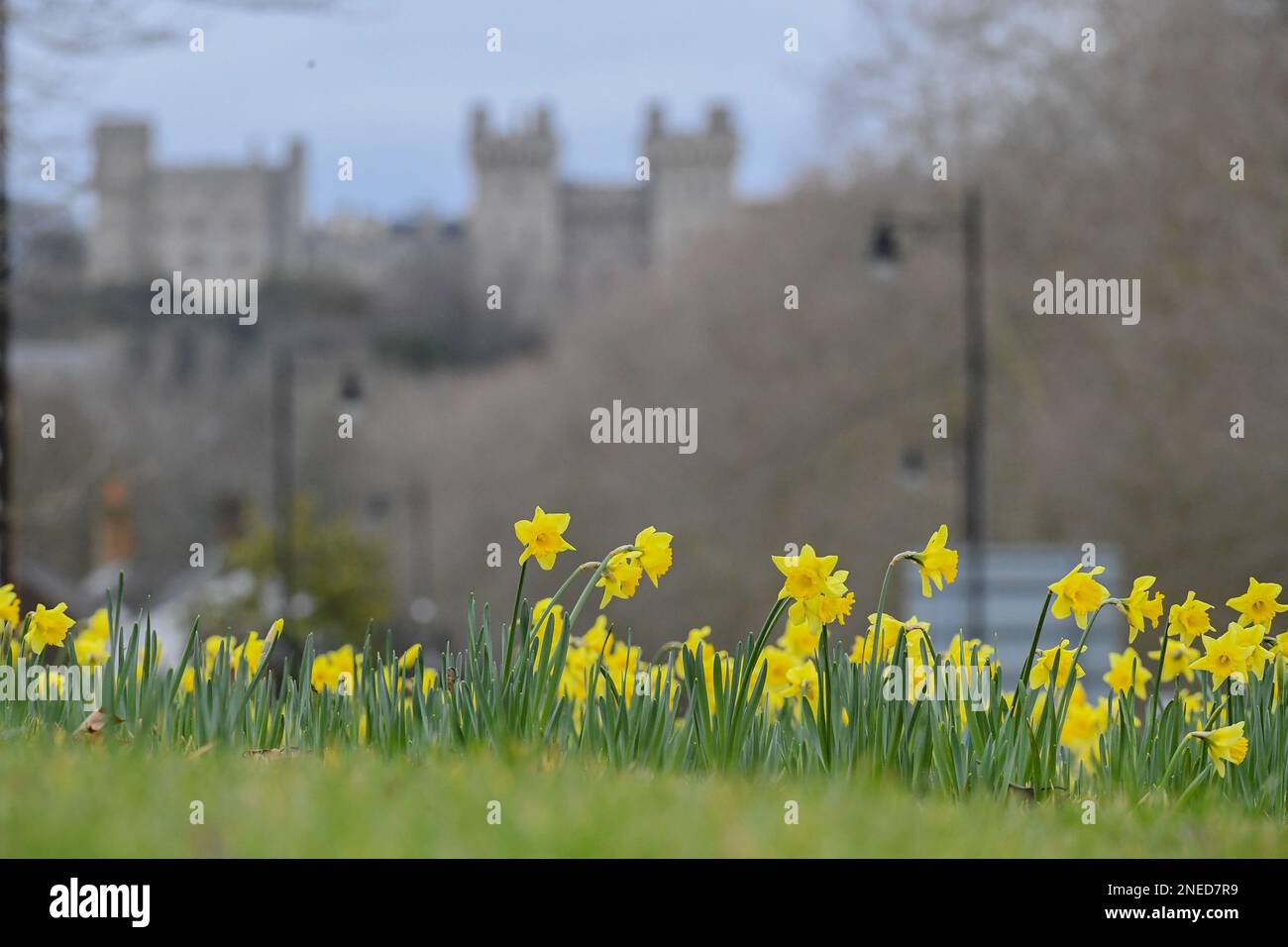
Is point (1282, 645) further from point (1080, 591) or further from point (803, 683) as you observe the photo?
point (803, 683)

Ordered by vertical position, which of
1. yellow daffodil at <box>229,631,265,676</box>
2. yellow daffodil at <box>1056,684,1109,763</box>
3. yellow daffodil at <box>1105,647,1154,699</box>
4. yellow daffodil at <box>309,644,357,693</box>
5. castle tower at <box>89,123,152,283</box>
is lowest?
yellow daffodil at <box>1056,684,1109,763</box>

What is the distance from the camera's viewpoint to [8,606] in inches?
221

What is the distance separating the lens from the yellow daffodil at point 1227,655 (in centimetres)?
505

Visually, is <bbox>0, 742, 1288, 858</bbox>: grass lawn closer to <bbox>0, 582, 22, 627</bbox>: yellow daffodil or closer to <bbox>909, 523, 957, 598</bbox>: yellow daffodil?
<bbox>909, 523, 957, 598</bbox>: yellow daffodil

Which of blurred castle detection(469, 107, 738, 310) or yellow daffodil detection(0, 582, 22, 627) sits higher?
blurred castle detection(469, 107, 738, 310)

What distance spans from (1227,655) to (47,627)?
3787 mm

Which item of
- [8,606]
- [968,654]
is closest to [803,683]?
[968,654]

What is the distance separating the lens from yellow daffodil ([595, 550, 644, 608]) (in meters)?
4.75

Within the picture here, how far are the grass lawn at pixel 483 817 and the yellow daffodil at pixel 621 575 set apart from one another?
728mm

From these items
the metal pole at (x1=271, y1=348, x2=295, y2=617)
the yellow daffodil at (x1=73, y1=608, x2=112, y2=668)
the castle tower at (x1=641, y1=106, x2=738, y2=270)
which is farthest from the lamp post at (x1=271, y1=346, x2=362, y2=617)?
the castle tower at (x1=641, y1=106, x2=738, y2=270)

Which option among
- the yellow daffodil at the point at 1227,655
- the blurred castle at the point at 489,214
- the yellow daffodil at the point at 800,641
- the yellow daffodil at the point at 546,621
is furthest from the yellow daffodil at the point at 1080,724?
the blurred castle at the point at 489,214

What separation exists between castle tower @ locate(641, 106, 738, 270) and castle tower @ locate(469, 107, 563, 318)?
837 centimetres

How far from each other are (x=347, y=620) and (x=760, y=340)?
559 inches
